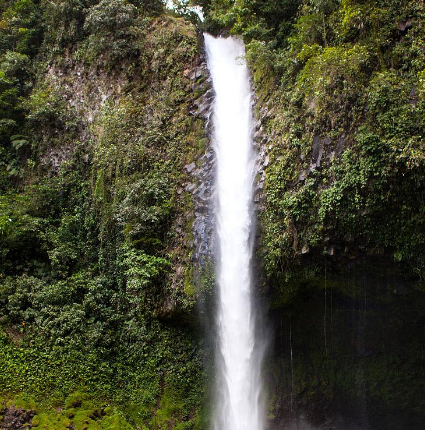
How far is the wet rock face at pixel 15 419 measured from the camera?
29.5 ft

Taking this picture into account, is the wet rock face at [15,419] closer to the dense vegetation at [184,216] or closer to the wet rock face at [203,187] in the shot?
the dense vegetation at [184,216]

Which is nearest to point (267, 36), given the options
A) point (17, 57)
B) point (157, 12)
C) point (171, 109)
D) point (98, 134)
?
point (171, 109)

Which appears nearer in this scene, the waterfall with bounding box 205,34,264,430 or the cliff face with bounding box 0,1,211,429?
the waterfall with bounding box 205,34,264,430

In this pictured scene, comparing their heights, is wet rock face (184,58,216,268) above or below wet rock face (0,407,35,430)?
above

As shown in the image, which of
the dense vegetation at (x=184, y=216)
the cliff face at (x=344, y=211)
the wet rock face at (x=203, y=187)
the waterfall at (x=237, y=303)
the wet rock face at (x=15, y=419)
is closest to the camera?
the cliff face at (x=344, y=211)

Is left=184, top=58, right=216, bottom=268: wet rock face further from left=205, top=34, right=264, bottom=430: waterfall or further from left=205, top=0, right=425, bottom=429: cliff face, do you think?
left=205, top=0, right=425, bottom=429: cliff face

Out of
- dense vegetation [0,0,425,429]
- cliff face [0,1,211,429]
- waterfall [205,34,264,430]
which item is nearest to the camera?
dense vegetation [0,0,425,429]

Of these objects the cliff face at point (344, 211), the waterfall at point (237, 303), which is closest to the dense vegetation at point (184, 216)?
the cliff face at point (344, 211)

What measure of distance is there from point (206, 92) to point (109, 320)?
6971 millimetres

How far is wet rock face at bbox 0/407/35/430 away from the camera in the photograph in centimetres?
900

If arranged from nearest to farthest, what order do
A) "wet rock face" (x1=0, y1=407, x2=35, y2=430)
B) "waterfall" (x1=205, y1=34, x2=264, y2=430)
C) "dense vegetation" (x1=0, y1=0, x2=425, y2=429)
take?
1. "dense vegetation" (x1=0, y1=0, x2=425, y2=429)
2. "wet rock face" (x1=0, y1=407, x2=35, y2=430)
3. "waterfall" (x1=205, y1=34, x2=264, y2=430)

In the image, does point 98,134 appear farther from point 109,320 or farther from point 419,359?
point 419,359

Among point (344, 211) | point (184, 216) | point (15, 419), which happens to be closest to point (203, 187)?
point (184, 216)

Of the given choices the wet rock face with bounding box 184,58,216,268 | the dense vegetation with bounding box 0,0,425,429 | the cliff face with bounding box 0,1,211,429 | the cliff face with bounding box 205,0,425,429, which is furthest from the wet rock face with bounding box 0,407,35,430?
the cliff face with bounding box 205,0,425,429
